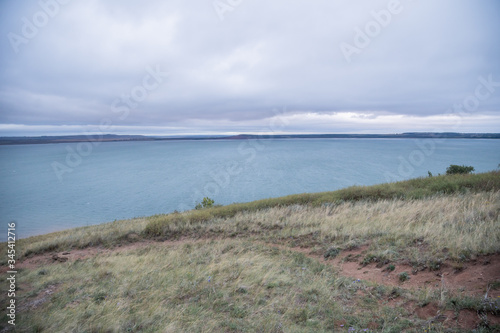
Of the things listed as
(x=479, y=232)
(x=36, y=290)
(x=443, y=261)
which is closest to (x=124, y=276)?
(x=36, y=290)

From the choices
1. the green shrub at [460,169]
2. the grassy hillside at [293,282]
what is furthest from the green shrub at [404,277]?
the green shrub at [460,169]

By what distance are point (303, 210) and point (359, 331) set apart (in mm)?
10545

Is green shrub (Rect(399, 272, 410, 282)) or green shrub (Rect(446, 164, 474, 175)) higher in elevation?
green shrub (Rect(446, 164, 474, 175))

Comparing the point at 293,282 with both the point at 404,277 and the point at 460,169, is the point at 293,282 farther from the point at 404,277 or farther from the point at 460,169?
the point at 460,169

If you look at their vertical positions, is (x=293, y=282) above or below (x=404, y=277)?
below

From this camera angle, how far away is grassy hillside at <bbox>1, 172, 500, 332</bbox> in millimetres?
4086

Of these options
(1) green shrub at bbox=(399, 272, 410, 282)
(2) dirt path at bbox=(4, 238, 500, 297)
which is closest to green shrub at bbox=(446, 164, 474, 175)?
(2) dirt path at bbox=(4, 238, 500, 297)

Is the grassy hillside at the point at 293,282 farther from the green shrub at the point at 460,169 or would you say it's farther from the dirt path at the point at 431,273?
the green shrub at the point at 460,169

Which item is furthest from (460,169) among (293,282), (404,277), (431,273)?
(293,282)

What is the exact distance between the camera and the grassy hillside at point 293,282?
13.4ft

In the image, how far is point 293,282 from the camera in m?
5.73

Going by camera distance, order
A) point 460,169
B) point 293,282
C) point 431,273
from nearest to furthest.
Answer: point 431,273 → point 293,282 → point 460,169

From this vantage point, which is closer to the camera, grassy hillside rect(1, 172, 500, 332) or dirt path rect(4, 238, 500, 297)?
grassy hillside rect(1, 172, 500, 332)

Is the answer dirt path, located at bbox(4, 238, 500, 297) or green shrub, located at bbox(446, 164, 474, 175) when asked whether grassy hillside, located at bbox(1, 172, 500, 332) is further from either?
green shrub, located at bbox(446, 164, 474, 175)
